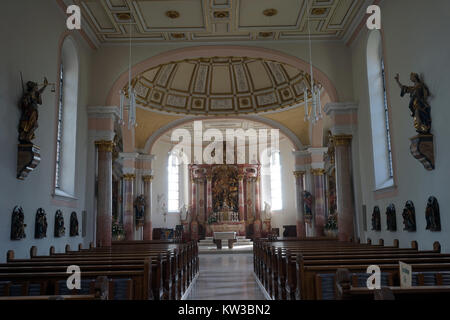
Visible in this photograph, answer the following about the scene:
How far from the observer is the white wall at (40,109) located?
21.2 ft

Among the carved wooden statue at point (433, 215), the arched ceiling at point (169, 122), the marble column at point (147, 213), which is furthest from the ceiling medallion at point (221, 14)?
the marble column at point (147, 213)

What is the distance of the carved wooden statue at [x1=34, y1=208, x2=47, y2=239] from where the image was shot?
7.50 m

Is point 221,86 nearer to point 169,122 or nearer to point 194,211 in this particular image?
point 169,122

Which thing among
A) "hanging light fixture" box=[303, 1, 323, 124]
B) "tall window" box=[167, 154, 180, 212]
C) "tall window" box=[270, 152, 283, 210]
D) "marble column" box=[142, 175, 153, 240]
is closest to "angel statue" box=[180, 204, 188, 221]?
"tall window" box=[167, 154, 180, 212]

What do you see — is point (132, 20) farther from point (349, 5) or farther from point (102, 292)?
point (102, 292)

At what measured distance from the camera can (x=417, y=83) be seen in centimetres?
688

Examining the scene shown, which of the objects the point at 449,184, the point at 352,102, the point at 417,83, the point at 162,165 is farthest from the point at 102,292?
the point at 162,165

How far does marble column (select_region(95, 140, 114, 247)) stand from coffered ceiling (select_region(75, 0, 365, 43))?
10.3ft

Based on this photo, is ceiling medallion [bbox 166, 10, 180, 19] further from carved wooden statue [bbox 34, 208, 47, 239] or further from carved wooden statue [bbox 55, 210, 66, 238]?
carved wooden statue [bbox 34, 208, 47, 239]

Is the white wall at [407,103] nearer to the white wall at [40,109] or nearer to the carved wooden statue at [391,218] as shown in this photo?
the carved wooden statue at [391,218]

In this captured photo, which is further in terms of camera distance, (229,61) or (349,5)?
→ (229,61)

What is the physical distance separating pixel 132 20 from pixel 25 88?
4202 millimetres

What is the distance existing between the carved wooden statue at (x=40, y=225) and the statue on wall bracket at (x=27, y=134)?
0.99m

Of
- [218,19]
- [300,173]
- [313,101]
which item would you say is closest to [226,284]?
[313,101]
